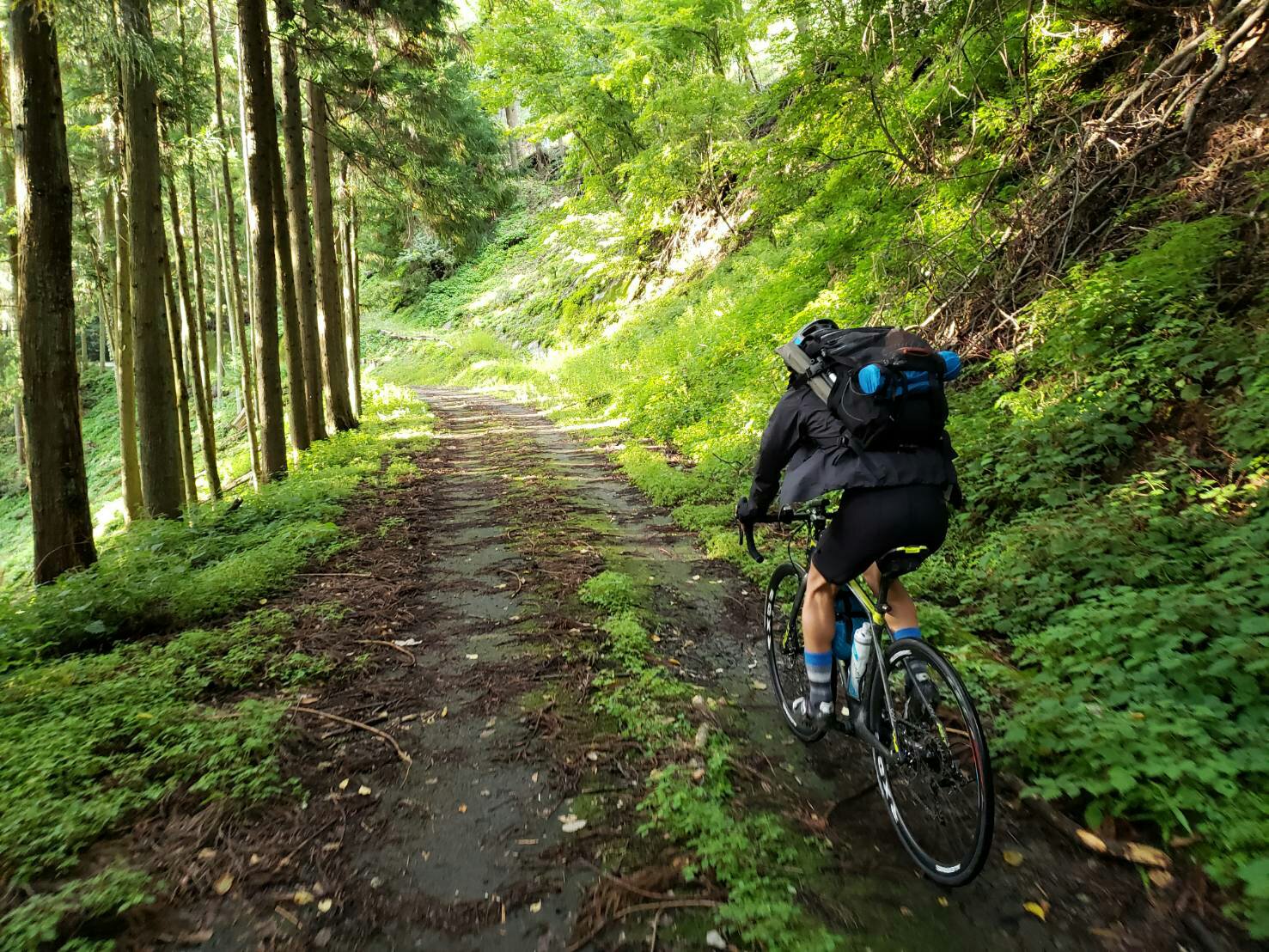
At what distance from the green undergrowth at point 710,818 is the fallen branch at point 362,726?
111 cm

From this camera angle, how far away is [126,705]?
365 cm

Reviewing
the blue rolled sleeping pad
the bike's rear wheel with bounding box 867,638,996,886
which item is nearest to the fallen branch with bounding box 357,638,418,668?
the bike's rear wheel with bounding box 867,638,996,886

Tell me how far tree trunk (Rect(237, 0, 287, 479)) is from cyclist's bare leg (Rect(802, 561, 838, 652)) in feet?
31.7

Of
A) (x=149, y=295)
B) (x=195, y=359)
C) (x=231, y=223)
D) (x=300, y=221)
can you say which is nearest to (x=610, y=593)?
(x=149, y=295)

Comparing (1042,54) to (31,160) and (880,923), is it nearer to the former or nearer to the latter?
(880,923)

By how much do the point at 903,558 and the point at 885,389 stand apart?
0.75 meters

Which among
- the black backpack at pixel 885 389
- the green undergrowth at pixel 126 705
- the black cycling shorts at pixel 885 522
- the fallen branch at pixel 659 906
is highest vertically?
the black backpack at pixel 885 389

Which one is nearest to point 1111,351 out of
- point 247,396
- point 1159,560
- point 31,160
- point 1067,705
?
point 1159,560

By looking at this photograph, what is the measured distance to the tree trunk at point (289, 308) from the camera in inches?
414

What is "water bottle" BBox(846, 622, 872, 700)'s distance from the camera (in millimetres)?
3070

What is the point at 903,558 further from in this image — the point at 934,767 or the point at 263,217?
the point at 263,217

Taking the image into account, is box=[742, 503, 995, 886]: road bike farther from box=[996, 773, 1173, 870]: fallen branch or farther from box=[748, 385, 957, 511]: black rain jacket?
box=[996, 773, 1173, 870]: fallen branch

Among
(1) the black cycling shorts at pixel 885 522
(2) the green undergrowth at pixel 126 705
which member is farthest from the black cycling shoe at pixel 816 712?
(2) the green undergrowth at pixel 126 705

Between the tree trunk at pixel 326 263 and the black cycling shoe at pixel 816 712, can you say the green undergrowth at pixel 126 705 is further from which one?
the tree trunk at pixel 326 263
